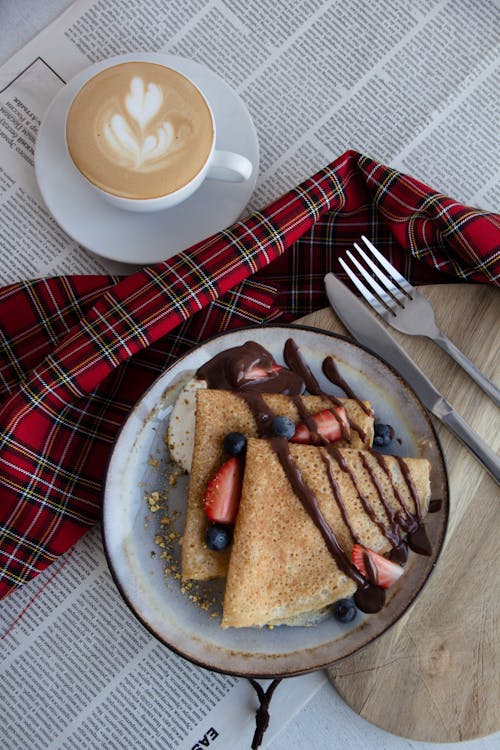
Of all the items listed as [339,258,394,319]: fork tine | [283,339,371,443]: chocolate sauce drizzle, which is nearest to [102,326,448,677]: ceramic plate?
[283,339,371,443]: chocolate sauce drizzle

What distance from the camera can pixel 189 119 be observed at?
1.42 m

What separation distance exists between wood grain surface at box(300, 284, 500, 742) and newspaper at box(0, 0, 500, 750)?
1.07ft

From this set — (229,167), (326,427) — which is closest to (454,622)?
(326,427)

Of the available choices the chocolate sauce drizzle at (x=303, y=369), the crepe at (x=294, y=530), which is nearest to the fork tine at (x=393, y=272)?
the chocolate sauce drizzle at (x=303, y=369)

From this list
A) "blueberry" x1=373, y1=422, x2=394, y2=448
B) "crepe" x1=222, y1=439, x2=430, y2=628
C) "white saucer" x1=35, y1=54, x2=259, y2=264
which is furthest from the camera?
"white saucer" x1=35, y1=54, x2=259, y2=264

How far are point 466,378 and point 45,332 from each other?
0.93m

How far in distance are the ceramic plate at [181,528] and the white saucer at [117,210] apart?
0.95 ft

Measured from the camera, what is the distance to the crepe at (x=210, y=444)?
4.42 ft

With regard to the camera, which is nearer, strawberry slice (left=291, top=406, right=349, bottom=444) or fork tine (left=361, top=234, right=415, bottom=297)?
strawberry slice (left=291, top=406, right=349, bottom=444)

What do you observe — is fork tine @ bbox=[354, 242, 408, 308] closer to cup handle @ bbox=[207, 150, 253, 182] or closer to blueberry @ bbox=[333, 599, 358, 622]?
cup handle @ bbox=[207, 150, 253, 182]

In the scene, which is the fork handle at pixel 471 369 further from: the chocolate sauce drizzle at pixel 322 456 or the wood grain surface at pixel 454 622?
the chocolate sauce drizzle at pixel 322 456

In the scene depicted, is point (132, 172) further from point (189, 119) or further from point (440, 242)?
point (440, 242)

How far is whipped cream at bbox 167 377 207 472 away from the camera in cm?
142

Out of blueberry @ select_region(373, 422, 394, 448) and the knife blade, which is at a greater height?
the knife blade
